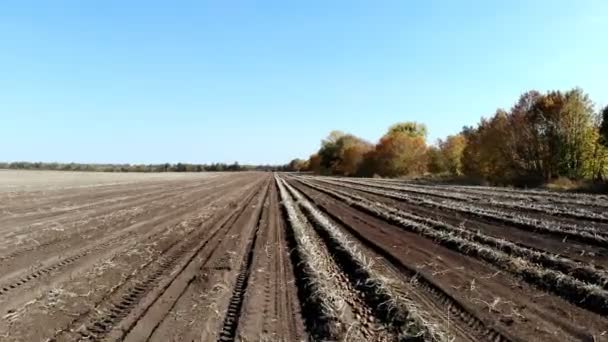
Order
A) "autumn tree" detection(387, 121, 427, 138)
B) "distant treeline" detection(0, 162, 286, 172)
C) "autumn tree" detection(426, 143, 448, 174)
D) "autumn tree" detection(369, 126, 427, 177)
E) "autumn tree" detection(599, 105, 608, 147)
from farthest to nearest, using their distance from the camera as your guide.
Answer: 1. "distant treeline" detection(0, 162, 286, 172)
2. "autumn tree" detection(387, 121, 427, 138)
3. "autumn tree" detection(369, 126, 427, 177)
4. "autumn tree" detection(426, 143, 448, 174)
5. "autumn tree" detection(599, 105, 608, 147)

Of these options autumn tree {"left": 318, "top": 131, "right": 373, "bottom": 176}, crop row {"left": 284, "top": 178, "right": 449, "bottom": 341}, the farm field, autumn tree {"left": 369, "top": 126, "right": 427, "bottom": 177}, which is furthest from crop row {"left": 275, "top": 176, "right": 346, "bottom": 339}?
autumn tree {"left": 318, "top": 131, "right": 373, "bottom": 176}

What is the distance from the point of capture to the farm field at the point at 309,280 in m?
5.47

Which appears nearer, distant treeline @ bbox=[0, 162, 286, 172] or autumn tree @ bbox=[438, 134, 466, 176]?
autumn tree @ bbox=[438, 134, 466, 176]

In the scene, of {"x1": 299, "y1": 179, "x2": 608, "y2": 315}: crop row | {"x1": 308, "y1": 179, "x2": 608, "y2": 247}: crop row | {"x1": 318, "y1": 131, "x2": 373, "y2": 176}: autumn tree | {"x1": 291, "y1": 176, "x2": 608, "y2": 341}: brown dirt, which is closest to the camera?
{"x1": 291, "y1": 176, "x2": 608, "y2": 341}: brown dirt

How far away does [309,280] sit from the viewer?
297 inches

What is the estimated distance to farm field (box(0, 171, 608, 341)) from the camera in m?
5.47

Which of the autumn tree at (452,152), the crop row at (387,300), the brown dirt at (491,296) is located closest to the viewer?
the crop row at (387,300)

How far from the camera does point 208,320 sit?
5.79 m

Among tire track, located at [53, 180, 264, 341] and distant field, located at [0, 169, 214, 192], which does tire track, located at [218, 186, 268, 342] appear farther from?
distant field, located at [0, 169, 214, 192]

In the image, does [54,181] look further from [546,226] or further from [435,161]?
[435,161]

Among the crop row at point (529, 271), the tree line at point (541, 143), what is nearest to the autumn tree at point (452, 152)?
the tree line at point (541, 143)

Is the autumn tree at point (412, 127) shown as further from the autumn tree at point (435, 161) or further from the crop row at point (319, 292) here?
the crop row at point (319, 292)

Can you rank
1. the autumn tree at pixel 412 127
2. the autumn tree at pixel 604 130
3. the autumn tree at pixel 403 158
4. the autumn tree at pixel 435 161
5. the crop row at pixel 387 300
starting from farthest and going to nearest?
the autumn tree at pixel 412 127, the autumn tree at pixel 403 158, the autumn tree at pixel 435 161, the autumn tree at pixel 604 130, the crop row at pixel 387 300

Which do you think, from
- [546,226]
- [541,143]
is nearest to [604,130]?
[541,143]
